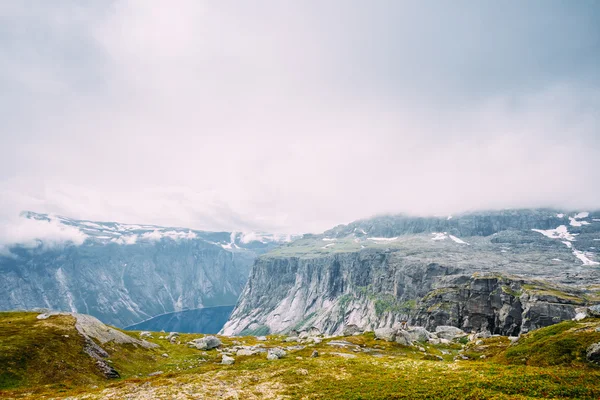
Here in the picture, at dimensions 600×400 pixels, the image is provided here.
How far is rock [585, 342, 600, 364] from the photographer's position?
34.7 meters

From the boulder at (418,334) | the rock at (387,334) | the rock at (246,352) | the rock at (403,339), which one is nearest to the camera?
the rock at (246,352)

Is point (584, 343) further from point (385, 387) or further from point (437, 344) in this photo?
point (437, 344)

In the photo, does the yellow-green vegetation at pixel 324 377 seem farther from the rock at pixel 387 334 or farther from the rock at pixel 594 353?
the rock at pixel 387 334

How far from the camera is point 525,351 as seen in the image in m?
45.5

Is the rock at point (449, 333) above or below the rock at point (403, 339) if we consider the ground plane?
below

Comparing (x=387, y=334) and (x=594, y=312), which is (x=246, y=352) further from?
(x=594, y=312)

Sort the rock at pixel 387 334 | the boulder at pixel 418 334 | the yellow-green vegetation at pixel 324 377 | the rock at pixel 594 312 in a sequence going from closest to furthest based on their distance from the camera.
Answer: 1. the yellow-green vegetation at pixel 324 377
2. the rock at pixel 594 312
3. the rock at pixel 387 334
4. the boulder at pixel 418 334

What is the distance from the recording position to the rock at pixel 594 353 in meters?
34.7

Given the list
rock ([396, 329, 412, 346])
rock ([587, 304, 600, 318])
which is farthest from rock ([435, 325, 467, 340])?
rock ([587, 304, 600, 318])

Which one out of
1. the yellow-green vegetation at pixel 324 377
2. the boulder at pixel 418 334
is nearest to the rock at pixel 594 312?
the yellow-green vegetation at pixel 324 377

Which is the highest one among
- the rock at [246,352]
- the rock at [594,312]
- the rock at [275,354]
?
the rock at [594,312]

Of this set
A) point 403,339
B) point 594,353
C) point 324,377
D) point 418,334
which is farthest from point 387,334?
point 324,377

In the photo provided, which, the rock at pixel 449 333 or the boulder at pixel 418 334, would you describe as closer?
the boulder at pixel 418 334

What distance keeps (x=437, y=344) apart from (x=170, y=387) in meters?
84.1
